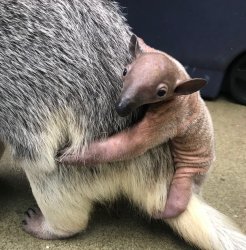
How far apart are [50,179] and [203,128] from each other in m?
0.60

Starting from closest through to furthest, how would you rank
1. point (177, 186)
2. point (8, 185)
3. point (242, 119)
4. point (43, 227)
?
1. point (177, 186)
2. point (43, 227)
3. point (8, 185)
4. point (242, 119)

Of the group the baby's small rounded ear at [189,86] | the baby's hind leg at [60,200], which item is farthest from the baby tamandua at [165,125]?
the baby's hind leg at [60,200]

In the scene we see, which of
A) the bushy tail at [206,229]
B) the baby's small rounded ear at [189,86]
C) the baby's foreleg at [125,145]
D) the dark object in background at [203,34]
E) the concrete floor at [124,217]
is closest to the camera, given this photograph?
the baby's small rounded ear at [189,86]

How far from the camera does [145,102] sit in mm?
1764

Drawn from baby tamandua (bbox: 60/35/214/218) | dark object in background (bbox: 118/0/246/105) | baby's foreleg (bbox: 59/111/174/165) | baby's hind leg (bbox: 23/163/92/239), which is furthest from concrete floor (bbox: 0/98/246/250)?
dark object in background (bbox: 118/0/246/105)

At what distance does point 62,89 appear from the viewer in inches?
77.3

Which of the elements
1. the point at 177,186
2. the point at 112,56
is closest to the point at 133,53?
the point at 112,56

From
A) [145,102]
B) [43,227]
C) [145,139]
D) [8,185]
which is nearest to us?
[145,102]

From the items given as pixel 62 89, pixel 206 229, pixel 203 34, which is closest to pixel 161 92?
pixel 62 89

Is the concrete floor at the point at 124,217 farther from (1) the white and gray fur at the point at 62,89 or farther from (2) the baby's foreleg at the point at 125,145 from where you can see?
(2) the baby's foreleg at the point at 125,145

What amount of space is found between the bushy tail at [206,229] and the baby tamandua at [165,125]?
51 millimetres

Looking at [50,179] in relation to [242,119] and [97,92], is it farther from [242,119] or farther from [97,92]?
[242,119]

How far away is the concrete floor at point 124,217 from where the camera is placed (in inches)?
88.2

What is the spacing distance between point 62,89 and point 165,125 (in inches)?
15.4
